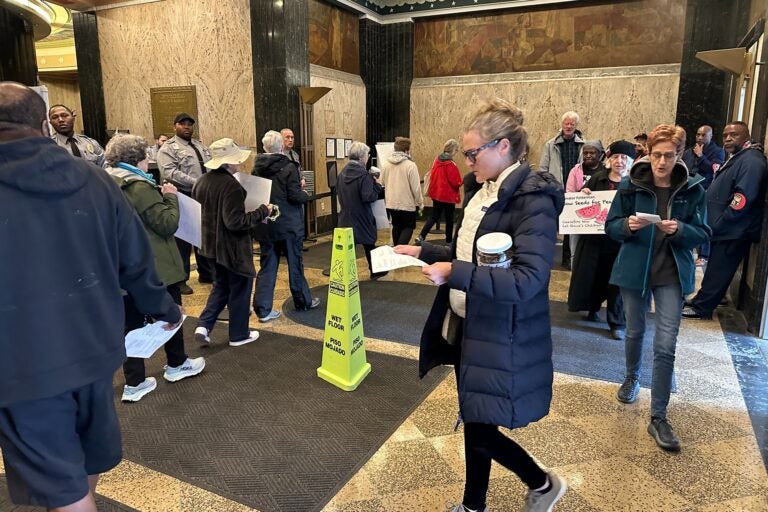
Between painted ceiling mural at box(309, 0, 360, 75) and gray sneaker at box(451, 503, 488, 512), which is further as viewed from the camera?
painted ceiling mural at box(309, 0, 360, 75)

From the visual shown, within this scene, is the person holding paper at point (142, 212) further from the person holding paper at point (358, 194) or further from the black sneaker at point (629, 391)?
the black sneaker at point (629, 391)

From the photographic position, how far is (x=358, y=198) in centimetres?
603

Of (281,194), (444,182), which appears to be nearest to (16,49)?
(281,194)

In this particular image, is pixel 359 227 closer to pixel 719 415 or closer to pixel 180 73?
pixel 719 415

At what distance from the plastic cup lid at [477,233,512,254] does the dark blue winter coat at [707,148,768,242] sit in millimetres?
4113

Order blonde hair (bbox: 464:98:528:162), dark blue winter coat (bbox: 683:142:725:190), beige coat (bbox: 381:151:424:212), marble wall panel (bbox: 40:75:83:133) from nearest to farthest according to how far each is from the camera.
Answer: blonde hair (bbox: 464:98:528:162), beige coat (bbox: 381:151:424:212), dark blue winter coat (bbox: 683:142:725:190), marble wall panel (bbox: 40:75:83:133)

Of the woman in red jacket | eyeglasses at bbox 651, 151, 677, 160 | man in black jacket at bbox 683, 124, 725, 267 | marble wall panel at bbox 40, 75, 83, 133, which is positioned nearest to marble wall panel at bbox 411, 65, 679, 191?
the woman in red jacket

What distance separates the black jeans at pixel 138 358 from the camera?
3.11 meters

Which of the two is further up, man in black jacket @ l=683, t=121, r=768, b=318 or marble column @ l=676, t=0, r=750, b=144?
marble column @ l=676, t=0, r=750, b=144

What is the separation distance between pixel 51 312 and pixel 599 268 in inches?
175

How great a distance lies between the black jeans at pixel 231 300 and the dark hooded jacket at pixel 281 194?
2.35ft

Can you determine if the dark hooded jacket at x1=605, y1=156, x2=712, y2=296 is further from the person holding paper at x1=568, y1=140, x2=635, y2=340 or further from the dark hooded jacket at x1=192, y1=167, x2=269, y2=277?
the dark hooded jacket at x1=192, y1=167, x2=269, y2=277

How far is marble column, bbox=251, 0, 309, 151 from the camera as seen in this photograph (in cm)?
798

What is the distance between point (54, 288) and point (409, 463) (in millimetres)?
1929
